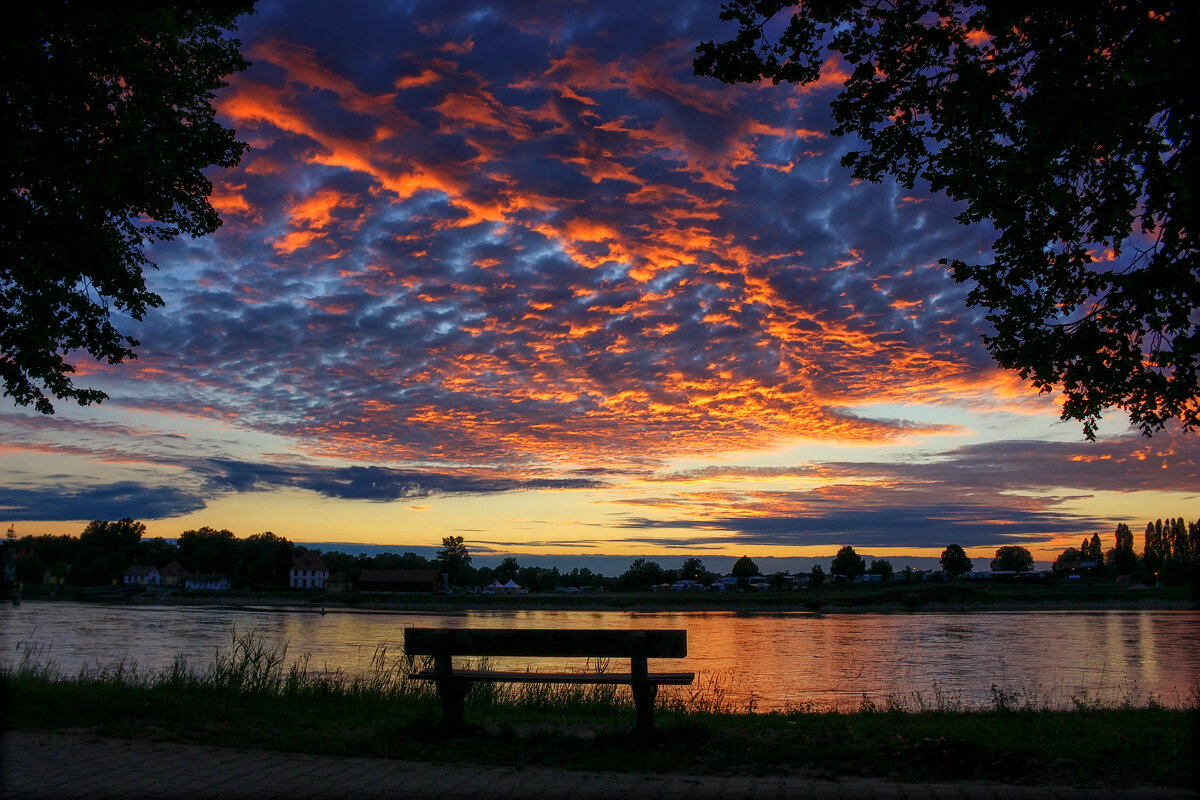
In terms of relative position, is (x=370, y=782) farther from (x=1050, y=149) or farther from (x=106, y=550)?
(x=106, y=550)

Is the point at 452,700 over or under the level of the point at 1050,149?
under

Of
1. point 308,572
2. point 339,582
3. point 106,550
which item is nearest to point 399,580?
point 339,582

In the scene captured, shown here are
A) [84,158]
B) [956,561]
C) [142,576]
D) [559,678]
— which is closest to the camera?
[559,678]

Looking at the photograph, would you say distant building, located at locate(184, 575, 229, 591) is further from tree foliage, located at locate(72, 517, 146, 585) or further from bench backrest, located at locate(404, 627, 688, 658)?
bench backrest, located at locate(404, 627, 688, 658)

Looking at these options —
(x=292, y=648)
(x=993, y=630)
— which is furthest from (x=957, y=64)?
(x=993, y=630)

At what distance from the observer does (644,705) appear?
7.00m

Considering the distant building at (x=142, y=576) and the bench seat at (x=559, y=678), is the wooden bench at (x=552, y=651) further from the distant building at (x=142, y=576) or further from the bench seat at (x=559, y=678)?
the distant building at (x=142, y=576)

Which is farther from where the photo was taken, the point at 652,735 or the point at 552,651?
the point at 552,651

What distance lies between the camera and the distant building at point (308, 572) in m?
140

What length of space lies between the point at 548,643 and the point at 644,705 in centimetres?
107

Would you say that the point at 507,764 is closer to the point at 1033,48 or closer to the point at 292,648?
the point at 1033,48

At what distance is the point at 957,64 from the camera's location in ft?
27.9

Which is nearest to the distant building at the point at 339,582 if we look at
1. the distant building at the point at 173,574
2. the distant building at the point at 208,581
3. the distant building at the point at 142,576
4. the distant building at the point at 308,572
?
the distant building at the point at 308,572

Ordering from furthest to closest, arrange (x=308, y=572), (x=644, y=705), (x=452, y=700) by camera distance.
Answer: (x=308, y=572) < (x=452, y=700) < (x=644, y=705)
